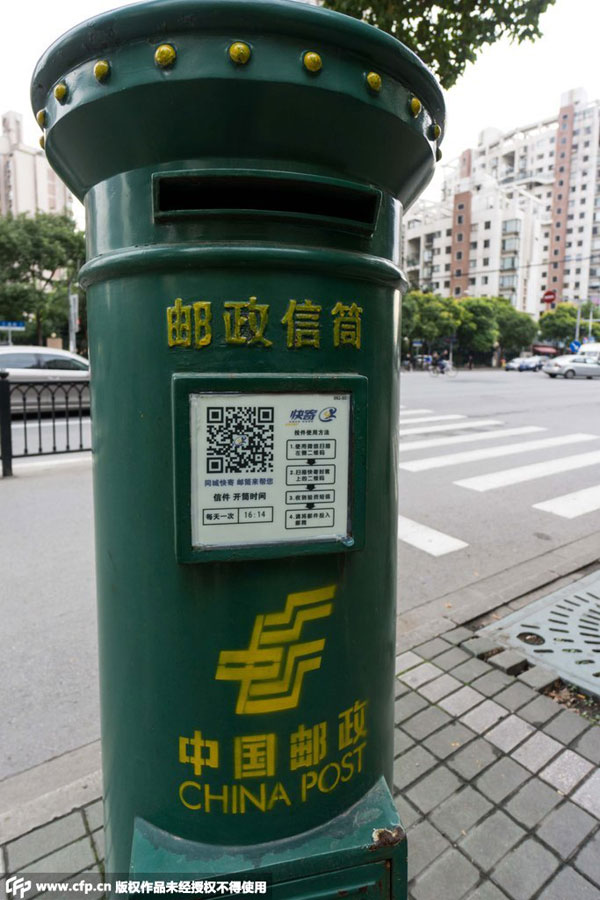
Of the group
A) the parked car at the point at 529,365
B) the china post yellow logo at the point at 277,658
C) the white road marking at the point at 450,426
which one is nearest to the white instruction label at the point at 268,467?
the china post yellow logo at the point at 277,658

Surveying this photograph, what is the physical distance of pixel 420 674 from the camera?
9.52 feet

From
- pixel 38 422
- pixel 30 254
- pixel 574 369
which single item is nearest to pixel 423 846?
pixel 38 422

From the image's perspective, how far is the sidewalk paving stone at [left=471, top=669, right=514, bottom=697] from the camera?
277 cm

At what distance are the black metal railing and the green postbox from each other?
6146 millimetres

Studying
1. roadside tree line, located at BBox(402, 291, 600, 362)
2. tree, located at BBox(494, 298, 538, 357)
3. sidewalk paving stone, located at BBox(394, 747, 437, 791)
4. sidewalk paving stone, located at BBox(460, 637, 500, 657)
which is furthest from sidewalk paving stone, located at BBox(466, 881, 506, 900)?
tree, located at BBox(494, 298, 538, 357)

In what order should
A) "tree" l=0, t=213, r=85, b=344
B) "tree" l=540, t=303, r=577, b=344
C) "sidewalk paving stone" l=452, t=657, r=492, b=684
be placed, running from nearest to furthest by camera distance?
1. "sidewalk paving stone" l=452, t=657, r=492, b=684
2. "tree" l=0, t=213, r=85, b=344
3. "tree" l=540, t=303, r=577, b=344

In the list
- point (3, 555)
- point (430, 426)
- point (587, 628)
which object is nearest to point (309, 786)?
A: point (587, 628)

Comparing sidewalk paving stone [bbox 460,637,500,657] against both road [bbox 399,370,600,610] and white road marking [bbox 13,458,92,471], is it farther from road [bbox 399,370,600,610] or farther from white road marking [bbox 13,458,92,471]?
white road marking [bbox 13,458,92,471]

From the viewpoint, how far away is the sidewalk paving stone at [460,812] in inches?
78.3

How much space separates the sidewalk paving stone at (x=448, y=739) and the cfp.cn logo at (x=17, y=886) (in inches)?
56.8

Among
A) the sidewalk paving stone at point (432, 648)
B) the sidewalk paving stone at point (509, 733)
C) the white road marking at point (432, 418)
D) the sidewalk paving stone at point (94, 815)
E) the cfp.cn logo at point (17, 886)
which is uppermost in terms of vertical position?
the white road marking at point (432, 418)

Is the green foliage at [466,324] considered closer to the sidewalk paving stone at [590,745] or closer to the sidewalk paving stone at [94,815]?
the sidewalk paving stone at [590,745]

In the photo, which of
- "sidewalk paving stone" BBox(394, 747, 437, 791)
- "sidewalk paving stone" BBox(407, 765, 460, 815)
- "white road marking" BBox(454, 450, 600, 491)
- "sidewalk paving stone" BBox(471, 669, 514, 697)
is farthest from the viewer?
"white road marking" BBox(454, 450, 600, 491)

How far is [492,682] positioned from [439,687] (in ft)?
0.85
